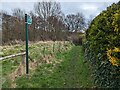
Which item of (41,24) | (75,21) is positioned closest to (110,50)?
(41,24)

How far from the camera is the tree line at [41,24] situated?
26031mm

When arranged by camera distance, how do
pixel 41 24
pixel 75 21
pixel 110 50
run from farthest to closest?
pixel 75 21, pixel 41 24, pixel 110 50

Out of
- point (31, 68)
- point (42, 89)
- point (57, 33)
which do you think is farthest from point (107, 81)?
point (57, 33)

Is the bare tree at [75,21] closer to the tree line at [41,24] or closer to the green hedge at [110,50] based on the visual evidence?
the tree line at [41,24]

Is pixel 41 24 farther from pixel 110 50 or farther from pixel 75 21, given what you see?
pixel 110 50

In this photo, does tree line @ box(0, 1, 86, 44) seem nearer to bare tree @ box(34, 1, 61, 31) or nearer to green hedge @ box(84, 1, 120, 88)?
bare tree @ box(34, 1, 61, 31)

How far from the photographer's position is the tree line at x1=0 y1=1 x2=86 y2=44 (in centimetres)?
2603

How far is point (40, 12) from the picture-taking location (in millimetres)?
44562

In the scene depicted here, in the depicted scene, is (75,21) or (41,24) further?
(75,21)

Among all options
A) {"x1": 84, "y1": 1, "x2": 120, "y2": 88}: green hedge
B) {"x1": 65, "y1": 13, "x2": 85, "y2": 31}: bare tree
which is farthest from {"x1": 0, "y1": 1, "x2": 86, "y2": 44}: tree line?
{"x1": 84, "y1": 1, "x2": 120, "y2": 88}: green hedge

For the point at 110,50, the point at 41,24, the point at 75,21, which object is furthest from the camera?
the point at 75,21

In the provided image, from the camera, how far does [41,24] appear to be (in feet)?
117

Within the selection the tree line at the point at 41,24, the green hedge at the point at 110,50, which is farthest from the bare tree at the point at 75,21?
the green hedge at the point at 110,50

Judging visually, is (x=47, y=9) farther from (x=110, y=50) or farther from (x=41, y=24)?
(x=110, y=50)
